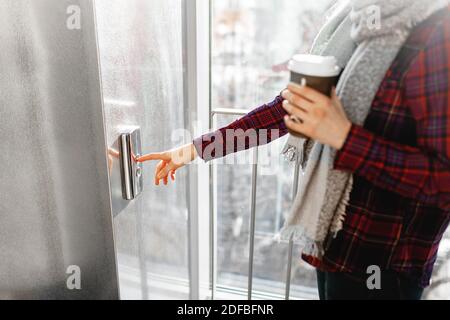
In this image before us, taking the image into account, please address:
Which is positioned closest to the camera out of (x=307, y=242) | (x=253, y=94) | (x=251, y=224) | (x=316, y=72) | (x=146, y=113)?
(x=316, y=72)

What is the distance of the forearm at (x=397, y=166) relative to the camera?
660mm

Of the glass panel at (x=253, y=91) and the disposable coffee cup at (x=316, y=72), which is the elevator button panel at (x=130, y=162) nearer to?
the disposable coffee cup at (x=316, y=72)

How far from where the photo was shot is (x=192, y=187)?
1.46 m

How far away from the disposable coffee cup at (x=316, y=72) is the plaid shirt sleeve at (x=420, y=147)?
9 cm

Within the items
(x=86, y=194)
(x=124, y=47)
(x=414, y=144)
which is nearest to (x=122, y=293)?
(x=86, y=194)

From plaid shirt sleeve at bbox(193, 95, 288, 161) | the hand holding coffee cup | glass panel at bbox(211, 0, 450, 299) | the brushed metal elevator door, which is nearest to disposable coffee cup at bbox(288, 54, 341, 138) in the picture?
the hand holding coffee cup

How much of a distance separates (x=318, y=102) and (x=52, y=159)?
0.62 metres

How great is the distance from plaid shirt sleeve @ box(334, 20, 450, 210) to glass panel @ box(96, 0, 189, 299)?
53cm

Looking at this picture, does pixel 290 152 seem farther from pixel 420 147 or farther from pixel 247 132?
pixel 420 147

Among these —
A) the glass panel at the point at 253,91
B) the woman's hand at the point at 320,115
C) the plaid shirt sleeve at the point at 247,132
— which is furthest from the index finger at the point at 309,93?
the glass panel at the point at 253,91

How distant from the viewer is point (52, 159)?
2.96ft

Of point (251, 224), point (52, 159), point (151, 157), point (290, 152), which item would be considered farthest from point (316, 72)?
point (251, 224)
